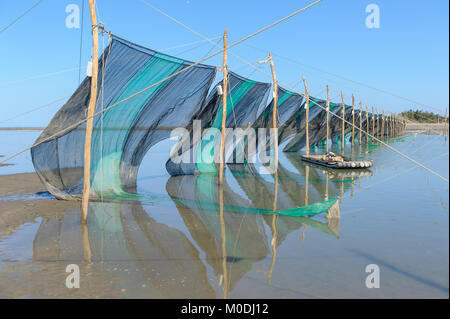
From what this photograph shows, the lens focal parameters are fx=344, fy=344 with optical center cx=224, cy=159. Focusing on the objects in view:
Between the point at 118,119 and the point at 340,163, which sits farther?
the point at 340,163

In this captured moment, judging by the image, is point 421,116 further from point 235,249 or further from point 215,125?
point 235,249

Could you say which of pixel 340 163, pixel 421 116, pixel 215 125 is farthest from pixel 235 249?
pixel 421 116

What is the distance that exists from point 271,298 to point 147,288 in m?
1.74

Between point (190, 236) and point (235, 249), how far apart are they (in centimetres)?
→ 123

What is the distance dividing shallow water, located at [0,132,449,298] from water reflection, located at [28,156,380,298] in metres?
0.02

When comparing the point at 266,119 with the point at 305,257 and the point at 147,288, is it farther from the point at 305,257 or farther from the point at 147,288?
the point at 147,288

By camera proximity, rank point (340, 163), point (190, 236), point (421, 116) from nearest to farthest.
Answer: point (190, 236), point (340, 163), point (421, 116)

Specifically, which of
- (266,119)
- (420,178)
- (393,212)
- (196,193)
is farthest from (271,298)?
(266,119)

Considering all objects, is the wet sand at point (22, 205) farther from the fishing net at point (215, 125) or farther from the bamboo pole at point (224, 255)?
the fishing net at point (215, 125)

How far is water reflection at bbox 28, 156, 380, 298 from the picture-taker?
17.1 ft

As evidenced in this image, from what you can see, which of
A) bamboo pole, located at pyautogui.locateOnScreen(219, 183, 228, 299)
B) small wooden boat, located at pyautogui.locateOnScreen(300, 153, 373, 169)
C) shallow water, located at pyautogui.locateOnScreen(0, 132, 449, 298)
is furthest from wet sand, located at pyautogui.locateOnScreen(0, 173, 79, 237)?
small wooden boat, located at pyautogui.locateOnScreen(300, 153, 373, 169)

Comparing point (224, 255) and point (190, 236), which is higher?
point (190, 236)

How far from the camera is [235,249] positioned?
6.35m
